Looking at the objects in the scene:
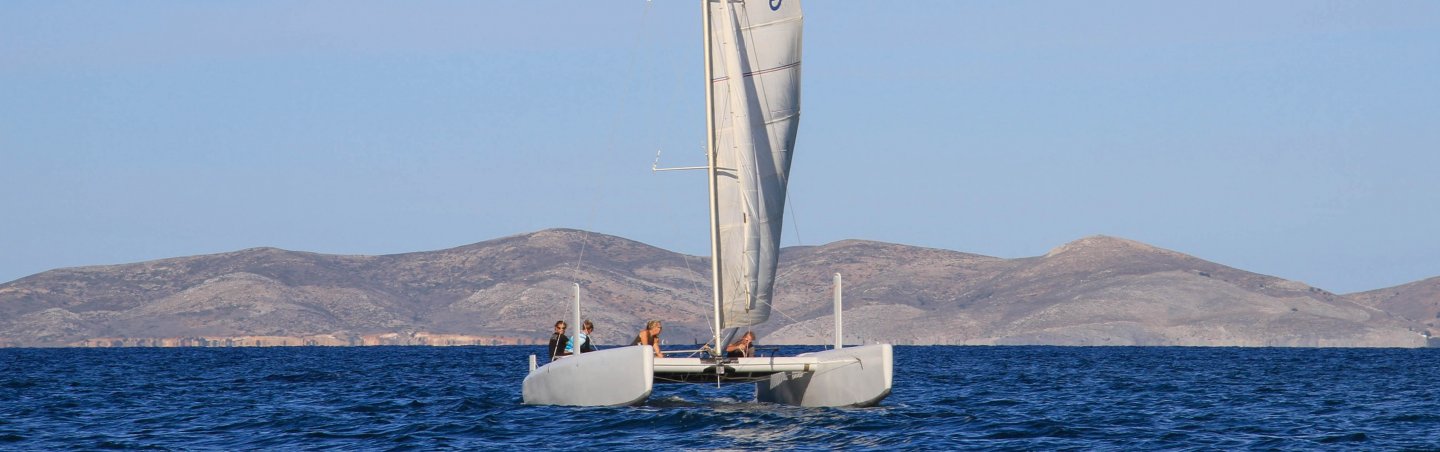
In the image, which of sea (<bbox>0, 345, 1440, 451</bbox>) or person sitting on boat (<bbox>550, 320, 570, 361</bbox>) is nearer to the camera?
sea (<bbox>0, 345, 1440, 451</bbox>)

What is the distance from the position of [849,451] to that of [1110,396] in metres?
19.9

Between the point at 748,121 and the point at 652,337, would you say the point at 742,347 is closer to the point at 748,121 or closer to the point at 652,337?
the point at 652,337

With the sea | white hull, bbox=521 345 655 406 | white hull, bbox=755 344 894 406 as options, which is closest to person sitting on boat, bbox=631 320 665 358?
white hull, bbox=521 345 655 406

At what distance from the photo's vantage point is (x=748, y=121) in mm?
30297

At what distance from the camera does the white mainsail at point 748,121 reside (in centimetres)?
3027

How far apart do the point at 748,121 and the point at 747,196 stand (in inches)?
52.7

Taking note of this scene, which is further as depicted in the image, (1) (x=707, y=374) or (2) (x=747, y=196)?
(2) (x=747, y=196)

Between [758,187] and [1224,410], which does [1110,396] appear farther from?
[758,187]

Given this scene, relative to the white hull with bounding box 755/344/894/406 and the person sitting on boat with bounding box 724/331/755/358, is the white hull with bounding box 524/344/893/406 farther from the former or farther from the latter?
the person sitting on boat with bounding box 724/331/755/358

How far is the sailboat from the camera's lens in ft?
98.2

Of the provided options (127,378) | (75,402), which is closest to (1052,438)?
(75,402)

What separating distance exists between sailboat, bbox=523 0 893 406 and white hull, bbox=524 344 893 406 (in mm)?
23

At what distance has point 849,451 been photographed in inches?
993

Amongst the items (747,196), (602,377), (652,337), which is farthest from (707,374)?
(747,196)
